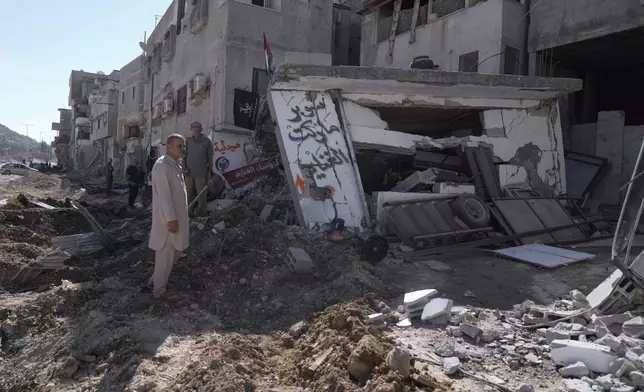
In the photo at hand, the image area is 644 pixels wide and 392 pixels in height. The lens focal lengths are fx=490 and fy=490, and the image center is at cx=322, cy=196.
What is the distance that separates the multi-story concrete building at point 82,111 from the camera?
46.7m

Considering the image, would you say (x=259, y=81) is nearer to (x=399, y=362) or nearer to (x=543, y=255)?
(x=543, y=255)

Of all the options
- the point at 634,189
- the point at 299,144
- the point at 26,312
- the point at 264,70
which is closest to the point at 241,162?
the point at 264,70

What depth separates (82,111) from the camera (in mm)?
50062

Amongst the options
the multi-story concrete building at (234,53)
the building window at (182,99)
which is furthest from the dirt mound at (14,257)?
the building window at (182,99)

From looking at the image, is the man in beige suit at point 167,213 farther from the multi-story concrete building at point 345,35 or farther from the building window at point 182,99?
the multi-story concrete building at point 345,35

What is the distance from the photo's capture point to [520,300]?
5.08 m

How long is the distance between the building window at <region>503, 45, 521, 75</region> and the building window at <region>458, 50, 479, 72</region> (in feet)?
2.39

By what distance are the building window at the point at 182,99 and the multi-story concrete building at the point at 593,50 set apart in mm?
12195

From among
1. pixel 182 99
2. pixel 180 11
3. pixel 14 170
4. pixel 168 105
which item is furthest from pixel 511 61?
pixel 14 170

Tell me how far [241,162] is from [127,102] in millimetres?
20589

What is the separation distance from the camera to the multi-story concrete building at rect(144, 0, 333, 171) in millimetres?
15070

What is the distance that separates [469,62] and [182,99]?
36.5 feet

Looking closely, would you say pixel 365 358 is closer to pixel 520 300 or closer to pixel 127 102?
pixel 520 300

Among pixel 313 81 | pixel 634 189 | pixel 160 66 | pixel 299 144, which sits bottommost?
pixel 634 189
